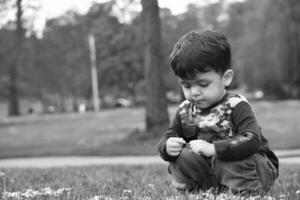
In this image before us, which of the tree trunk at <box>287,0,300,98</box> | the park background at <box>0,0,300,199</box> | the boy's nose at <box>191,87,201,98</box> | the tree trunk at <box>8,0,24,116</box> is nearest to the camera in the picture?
the boy's nose at <box>191,87,201,98</box>

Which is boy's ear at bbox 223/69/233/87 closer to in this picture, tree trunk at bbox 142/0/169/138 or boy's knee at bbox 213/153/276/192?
boy's knee at bbox 213/153/276/192

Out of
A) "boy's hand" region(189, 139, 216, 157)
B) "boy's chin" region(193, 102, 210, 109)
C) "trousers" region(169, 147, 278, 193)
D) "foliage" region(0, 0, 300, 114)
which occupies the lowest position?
"trousers" region(169, 147, 278, 193)

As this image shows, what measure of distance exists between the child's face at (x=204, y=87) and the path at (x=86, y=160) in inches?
210

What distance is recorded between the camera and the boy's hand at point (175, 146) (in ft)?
11.1

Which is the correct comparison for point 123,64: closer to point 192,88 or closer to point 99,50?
point 99,50

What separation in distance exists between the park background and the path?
51 cm

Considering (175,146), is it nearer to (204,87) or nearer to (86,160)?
(204,87)

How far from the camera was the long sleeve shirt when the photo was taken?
3.22 metres

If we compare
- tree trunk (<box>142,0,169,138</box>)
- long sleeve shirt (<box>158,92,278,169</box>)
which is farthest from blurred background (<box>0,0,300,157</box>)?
long sleeve shirt (<box>158,92,278,169</box>)

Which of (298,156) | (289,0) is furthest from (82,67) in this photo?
(298,156)

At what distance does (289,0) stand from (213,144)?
3940 cm

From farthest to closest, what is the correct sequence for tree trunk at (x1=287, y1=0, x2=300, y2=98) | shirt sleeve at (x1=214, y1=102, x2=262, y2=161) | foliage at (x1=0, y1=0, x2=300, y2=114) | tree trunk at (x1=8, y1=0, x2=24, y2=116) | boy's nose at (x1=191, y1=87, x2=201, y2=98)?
tree trunk at (x1=287, y1=0, x2=300, y2=98)
foliage at (x1=0, y1=0, x2=300, y2=114)
tree trunk at (x1=8, y1=0, x2=24, y2=116)
boy's nose at (x1=191, y1=87, x2=201, y2=98)
shirt sleeve at (x1=214, y1=102, x2=262, y2=161)

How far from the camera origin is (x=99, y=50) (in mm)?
61531

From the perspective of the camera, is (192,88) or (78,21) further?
(78,21)
